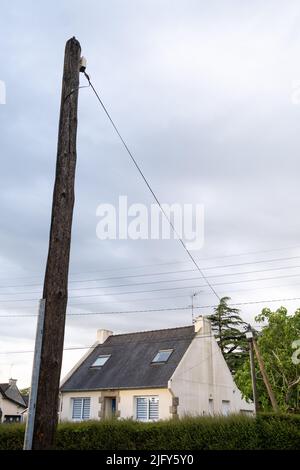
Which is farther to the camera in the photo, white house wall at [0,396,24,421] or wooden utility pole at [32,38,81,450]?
white house wall at [0,396,24,421]

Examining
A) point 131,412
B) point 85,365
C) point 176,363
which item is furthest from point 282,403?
point 85,365

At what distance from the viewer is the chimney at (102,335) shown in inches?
1222

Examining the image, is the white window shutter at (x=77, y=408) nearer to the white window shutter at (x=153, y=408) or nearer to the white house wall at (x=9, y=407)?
the white window shutter at (x=153, y=408)

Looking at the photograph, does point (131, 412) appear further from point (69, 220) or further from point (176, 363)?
point (69, 220)

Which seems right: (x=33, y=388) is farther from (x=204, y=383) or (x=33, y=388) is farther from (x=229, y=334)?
(x=229, y=334)

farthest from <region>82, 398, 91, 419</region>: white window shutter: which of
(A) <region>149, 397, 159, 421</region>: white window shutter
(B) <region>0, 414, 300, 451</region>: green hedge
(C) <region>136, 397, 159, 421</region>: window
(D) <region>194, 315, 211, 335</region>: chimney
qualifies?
(B) <region>0, 414, 300, 451</region>: green hedge

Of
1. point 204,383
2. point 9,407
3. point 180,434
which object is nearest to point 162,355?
point 204,383

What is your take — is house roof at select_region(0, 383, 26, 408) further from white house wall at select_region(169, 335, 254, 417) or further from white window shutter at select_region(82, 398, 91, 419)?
white house wall at select_region(169, 335, 254, 417)

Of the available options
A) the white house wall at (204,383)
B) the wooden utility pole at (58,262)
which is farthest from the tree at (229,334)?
the wooden utility pole at (58,262)

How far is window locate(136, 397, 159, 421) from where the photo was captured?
76.4 ft

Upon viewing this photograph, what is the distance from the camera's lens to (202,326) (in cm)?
2667

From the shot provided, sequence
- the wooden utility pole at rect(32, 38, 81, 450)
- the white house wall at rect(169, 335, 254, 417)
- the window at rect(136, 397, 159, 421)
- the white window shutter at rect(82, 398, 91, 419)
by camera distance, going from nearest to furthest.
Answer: the wooden utility pole at rect(32, 38, 81, 450)
the window at rect(136, 397, 159, 421)
the white house wall at rect(169, 335, 254, 417)
the white window shutter at rect(82, 398, 91, 419)

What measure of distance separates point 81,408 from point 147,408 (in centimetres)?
471

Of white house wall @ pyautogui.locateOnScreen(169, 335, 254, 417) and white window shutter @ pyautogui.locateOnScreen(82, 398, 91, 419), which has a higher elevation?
white house wall @ pyautogui.locateOnScreen(169, 335, 254, 417)
